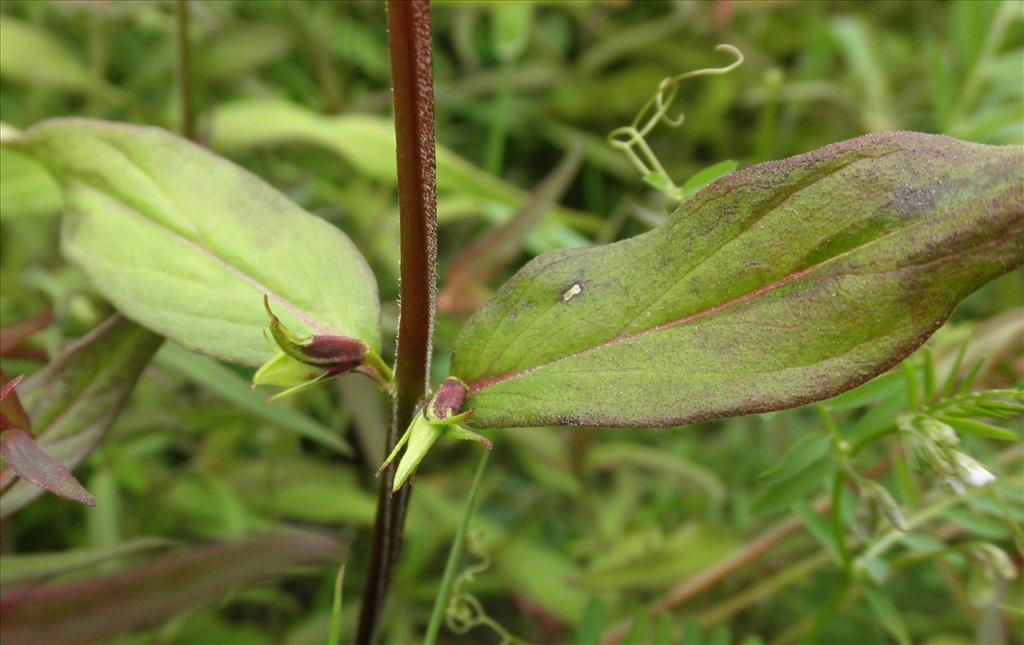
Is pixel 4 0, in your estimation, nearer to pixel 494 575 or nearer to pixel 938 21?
pixel 494 575

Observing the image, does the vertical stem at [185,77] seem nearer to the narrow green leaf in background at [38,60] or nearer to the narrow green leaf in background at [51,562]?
the narrow green leaf in background at [38,60]

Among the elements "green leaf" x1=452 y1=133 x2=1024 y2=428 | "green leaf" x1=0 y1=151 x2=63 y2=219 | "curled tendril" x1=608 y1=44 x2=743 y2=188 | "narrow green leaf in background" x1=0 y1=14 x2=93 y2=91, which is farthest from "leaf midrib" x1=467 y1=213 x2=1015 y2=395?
"narrow green leaf in background" x1=0 y1=14 x2=93 y2=91

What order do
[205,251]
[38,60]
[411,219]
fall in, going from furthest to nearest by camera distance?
[38,60], [205,251], [411,219]

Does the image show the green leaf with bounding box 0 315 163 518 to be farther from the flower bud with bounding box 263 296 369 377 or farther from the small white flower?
the small white flower

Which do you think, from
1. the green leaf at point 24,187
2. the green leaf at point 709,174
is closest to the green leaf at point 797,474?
the green leaf at point 709,174

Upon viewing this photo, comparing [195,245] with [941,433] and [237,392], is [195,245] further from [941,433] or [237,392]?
[941,433]

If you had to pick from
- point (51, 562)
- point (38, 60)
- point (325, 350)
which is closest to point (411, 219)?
point (325, 350)
